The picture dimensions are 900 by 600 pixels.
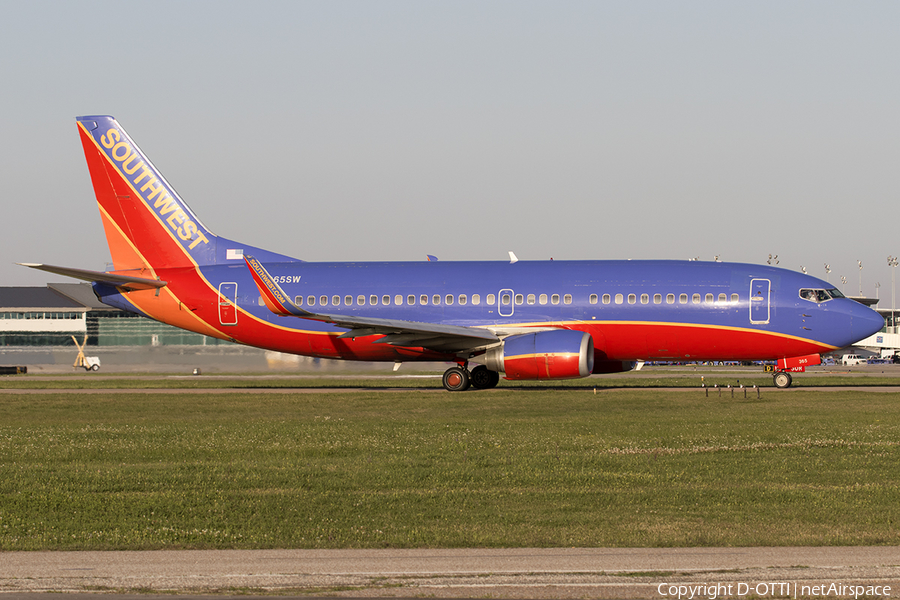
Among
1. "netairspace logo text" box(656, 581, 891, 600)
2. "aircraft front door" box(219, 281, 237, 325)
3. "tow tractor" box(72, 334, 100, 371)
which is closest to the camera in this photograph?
"netairspace logo text" box(656, 581, 891, 600)

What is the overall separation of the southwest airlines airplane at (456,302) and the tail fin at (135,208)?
0.15ft

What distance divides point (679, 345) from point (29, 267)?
23.4m

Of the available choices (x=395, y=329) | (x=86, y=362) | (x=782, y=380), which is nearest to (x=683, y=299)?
(x=782, y=380)

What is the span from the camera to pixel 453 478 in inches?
618

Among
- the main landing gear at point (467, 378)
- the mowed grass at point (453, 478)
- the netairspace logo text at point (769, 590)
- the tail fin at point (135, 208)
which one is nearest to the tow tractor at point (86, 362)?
the tail fin at point (135, 208)

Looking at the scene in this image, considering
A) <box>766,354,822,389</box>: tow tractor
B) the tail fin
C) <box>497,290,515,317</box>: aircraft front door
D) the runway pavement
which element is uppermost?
the tail fin

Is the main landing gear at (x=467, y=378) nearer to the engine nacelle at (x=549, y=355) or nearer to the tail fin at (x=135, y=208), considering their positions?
the engine nacelle at (x=549, y=355)

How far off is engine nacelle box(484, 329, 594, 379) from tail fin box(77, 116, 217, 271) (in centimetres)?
1409

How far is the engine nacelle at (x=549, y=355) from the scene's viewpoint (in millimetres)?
33250

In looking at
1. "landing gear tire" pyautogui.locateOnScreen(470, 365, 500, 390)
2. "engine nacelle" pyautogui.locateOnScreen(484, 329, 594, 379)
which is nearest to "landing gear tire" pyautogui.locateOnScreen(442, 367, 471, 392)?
"landing gear tire" pyautogui.locateOnScreen(470, 365, 500, 390)

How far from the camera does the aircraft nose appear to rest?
34625 mm

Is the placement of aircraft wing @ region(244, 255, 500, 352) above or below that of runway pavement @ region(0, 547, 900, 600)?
above

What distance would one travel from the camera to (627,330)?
1389 inches

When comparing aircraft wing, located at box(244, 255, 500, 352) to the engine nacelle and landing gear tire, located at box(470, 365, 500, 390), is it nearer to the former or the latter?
the engine nacelle
